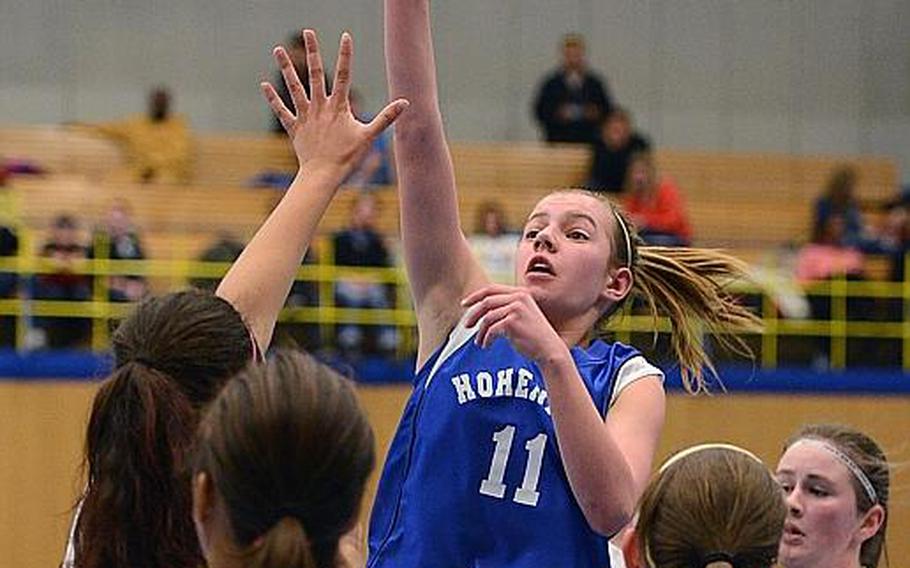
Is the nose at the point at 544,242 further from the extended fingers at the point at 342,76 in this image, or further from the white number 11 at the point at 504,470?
the extended fingers at the point at 342,76

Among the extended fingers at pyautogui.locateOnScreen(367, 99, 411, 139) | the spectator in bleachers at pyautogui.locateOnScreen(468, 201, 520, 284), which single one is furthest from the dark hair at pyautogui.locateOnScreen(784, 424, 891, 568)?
the spectator in bleachers at pyautogui.locateOnScreen(468, 201, 520, 284)

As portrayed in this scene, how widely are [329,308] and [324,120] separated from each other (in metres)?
6.80

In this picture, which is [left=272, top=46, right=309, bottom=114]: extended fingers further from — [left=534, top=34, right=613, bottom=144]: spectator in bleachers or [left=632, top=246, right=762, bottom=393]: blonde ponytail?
[left=534, top=34, right=613, bottom=144]: spectator in bleachers

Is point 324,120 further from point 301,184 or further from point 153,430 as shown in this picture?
point 153,430

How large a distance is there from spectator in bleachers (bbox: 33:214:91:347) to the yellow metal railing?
39 mm

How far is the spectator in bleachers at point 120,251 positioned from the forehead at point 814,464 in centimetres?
630

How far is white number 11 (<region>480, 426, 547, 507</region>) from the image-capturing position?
146 inches

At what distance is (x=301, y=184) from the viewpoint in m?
3.40

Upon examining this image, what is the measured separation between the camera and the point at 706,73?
1522cm

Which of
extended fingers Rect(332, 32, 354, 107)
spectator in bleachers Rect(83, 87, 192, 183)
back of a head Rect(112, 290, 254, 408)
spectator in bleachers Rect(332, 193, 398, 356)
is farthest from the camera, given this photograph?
spectator in bleachers Rect(83, 87, 192, 183)

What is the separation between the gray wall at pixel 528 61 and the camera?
1409 centimetres

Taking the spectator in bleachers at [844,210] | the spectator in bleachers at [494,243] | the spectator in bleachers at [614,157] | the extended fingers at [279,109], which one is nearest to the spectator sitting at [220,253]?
the spectator in bleachers at [494,243]

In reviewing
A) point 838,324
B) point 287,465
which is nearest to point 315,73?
point 287,465

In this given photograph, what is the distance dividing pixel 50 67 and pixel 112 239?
13.7ft
